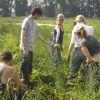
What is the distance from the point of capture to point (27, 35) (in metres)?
7.54

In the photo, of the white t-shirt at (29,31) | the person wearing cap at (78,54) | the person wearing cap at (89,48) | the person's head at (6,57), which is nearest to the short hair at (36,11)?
the white t-shirt at (29,31)

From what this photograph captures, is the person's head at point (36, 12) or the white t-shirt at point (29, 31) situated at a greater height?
the person's head at point (36, 12)

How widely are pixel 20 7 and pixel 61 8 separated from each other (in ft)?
27.6

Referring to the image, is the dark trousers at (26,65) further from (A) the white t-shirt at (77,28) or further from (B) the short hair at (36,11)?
(A) the white t-shirt at (77,28)

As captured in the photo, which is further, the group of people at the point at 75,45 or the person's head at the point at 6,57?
the group of people at the point at 75,45

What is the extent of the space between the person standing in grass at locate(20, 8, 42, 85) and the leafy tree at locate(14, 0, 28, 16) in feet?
231

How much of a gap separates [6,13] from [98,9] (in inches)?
751

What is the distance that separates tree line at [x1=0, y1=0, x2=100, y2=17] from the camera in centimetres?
7781

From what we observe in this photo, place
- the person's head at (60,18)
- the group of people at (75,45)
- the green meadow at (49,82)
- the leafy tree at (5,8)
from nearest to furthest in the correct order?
the green meadow at (49,82), the group of people at (75,45), the person's head at (60,18), the leafy tree at (5,8)

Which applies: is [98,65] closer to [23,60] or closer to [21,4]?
[23,60]

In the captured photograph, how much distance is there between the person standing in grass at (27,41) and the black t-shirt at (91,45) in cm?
109

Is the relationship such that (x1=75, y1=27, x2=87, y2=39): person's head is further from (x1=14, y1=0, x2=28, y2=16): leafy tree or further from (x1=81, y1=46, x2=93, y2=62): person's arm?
(x1=14, y1=0, x2=28, y2=16): leafy tree

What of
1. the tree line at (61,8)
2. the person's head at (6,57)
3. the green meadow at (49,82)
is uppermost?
the person's head at (6,57)

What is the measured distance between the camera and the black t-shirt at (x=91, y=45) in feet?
22.5
